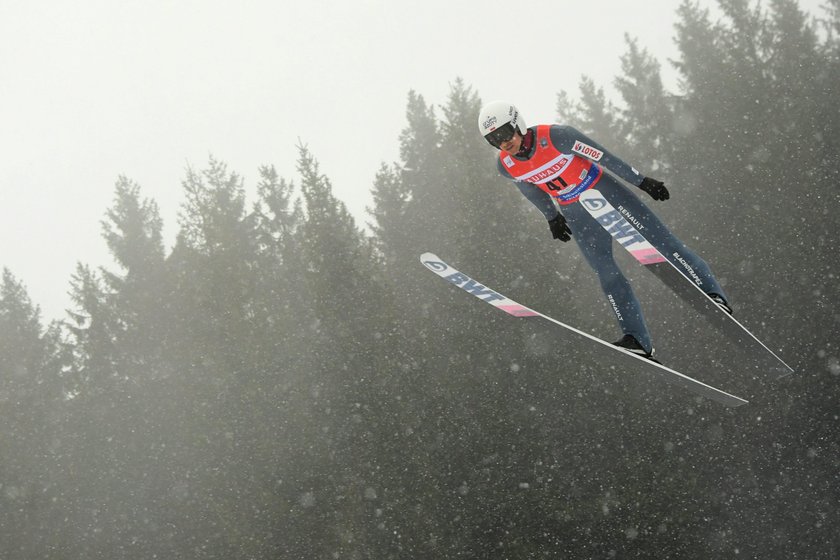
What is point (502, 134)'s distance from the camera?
19.4 ft

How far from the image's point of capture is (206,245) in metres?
17.3

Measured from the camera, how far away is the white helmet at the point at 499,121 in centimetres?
584

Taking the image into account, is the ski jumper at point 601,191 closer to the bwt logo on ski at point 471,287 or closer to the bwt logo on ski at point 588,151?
the bwt logo on ski at point 588,151

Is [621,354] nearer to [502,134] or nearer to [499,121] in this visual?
[502,134]

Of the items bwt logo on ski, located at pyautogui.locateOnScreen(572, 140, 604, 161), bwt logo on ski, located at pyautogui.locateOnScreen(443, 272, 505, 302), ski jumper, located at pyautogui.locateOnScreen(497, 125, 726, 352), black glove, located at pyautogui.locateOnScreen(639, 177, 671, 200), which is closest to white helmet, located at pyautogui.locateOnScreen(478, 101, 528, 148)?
ski jumper, located at pyautogui.locateOnScreen(497, 125, 726, 352)

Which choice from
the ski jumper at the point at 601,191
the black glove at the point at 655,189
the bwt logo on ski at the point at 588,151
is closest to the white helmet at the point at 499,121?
the ski jumper at the point at 601,191

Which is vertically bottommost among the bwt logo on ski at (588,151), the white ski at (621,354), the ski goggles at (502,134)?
the white ski at (621,354)

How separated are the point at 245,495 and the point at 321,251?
6270 mm

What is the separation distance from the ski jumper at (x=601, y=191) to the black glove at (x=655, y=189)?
0.23 ft

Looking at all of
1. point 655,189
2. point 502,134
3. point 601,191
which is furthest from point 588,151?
point 502,134

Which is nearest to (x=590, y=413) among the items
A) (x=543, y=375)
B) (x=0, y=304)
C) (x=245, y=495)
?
(x=543, y=375)

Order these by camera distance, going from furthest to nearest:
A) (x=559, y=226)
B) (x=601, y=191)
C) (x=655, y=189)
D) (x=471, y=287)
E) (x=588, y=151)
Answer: (x=471, y=287) < (x=559, y=226) < (x=601, y=191) < (x=588, y=151) < (x=655, y=189)

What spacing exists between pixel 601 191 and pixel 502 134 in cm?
135

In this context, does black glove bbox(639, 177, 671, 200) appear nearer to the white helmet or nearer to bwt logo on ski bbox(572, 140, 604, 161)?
bwt logo on ski bbox(572, 140, 604, 161)
